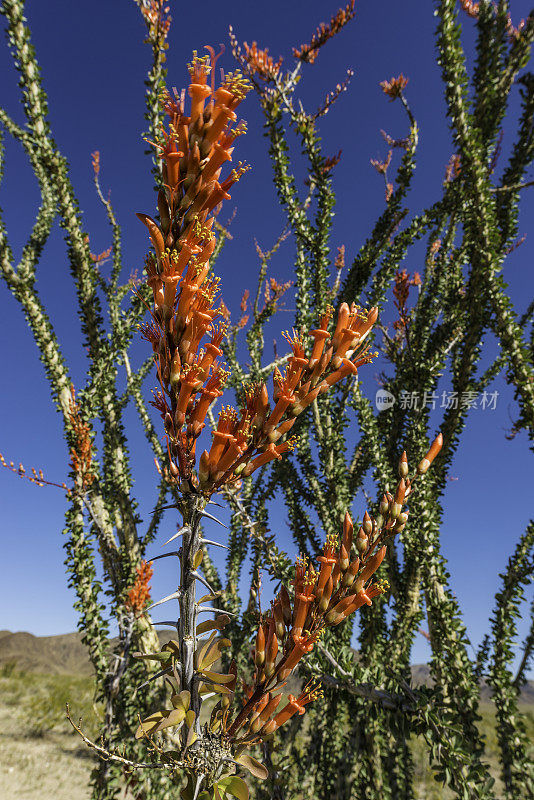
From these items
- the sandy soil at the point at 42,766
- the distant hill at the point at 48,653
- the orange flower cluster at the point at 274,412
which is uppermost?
the orange flower cluster at the point at 274,412

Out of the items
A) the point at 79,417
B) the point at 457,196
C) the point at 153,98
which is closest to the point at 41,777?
the point at 79,417

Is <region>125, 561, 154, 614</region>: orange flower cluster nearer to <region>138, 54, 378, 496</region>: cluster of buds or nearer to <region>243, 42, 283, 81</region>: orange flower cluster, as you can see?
<region>138, 54, 378, 496</region>: cluster of buds

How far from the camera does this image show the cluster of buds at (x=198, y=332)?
91 cm

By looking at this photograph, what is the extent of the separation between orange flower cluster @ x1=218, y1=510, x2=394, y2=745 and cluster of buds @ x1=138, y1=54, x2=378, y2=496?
14.2 inches

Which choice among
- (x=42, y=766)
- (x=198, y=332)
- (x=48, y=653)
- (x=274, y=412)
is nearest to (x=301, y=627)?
(x=274, y=412)

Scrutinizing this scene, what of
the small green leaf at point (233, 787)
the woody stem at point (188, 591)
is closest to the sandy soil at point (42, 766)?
the small green leaf at point (233, 787)

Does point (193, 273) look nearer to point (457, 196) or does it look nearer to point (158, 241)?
point (158, 241)

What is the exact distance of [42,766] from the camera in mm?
8219

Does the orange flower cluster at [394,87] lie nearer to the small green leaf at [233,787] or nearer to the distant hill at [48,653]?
the small green leaf at [233,787]

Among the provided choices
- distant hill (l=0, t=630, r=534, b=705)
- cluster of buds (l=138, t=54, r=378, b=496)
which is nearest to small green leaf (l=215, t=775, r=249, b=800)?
→ cluster of buds (l=138, t=54, r=378, b=496)

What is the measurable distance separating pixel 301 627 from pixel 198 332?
0.78 meters

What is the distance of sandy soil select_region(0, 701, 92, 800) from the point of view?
23.3ft

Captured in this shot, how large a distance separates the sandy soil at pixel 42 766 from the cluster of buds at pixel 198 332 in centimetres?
833

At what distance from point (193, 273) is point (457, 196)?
13.2 feet
